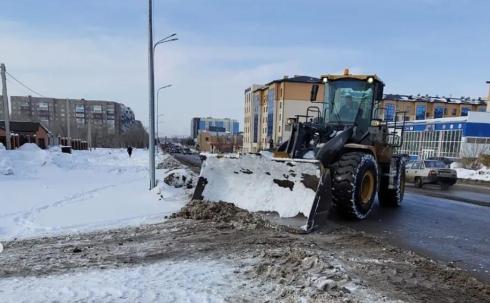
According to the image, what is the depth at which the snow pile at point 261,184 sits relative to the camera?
7.24 m

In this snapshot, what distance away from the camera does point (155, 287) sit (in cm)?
407

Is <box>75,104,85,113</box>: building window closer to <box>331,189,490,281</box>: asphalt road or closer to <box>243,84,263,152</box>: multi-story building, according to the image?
<box>243,84,263,152</box>: multi-story building

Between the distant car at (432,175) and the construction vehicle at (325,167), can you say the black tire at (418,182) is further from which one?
the construction vehicle at (325,167)

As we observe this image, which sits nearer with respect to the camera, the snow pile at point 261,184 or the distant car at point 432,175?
the snow pile at point 261,184

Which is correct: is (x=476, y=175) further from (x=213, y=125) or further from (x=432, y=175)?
(x=213, y=125)

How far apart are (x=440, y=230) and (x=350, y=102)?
3617 mm

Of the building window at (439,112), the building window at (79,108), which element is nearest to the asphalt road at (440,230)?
the building window at (439,112)

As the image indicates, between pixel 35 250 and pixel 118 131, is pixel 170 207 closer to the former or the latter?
pixel 35 250

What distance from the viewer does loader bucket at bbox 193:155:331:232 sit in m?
6.96

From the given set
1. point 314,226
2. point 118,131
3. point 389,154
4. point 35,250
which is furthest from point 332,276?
point 118,131

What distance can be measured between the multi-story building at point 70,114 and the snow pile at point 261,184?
78757 millimetres

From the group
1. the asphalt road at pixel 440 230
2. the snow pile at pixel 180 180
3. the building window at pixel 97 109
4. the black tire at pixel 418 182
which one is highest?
the building window at pixel 97 109

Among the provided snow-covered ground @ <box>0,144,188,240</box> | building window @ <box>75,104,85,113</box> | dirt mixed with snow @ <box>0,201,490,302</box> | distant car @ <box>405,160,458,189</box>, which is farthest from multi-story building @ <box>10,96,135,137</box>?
dirt mixed with snow @ <box>0,201,490,302</box>

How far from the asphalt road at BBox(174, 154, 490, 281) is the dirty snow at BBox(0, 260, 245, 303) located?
142 inches
